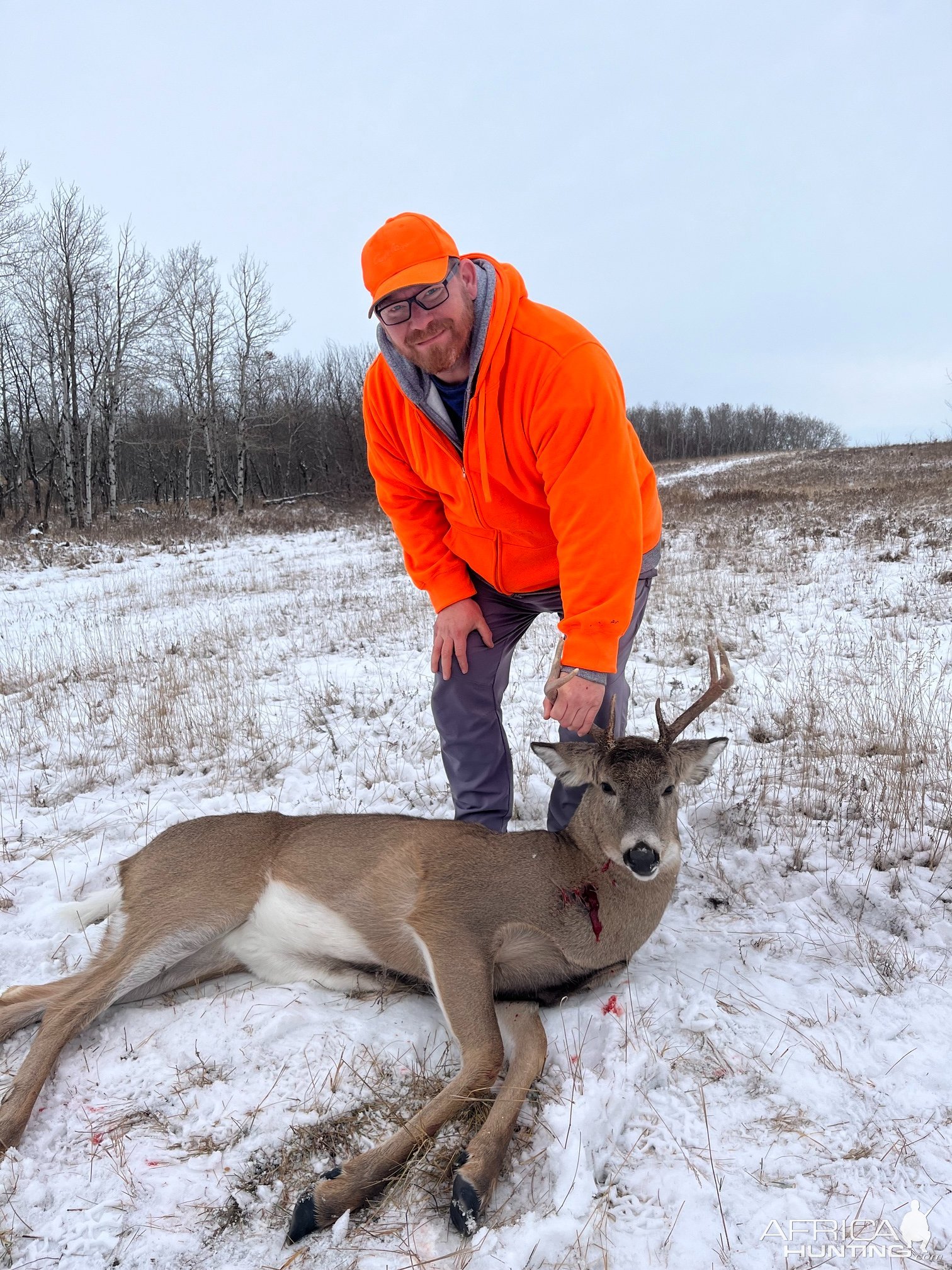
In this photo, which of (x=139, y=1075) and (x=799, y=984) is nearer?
(x=139, y=1075)

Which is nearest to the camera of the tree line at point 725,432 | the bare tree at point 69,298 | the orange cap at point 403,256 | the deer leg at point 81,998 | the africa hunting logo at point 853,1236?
the africa hunting logo at point 853,1236

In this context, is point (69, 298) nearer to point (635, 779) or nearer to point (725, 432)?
point (635, 779)

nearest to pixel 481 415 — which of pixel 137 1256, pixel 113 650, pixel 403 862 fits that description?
pixel 403 862

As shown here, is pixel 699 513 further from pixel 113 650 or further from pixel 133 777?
pixel 133 777

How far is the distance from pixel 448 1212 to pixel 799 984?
1498 mm

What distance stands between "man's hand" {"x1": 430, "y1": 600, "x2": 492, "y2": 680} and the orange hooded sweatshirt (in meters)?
0.37

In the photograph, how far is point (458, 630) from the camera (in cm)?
370

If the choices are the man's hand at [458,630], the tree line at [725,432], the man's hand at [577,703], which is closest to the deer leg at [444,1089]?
the man's hand at [577,703]

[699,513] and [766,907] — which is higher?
[699,513]

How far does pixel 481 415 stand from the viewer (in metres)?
3.02

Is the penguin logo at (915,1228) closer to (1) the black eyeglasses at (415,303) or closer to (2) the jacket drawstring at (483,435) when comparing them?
(2) the jacket drawstring at (483,435)

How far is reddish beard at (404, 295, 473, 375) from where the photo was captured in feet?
9.53

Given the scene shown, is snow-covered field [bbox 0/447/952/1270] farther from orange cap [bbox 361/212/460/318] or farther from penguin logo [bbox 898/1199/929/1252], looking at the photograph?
orange cap [bbox 361/212/460/318]

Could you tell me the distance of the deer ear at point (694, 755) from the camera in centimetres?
310
